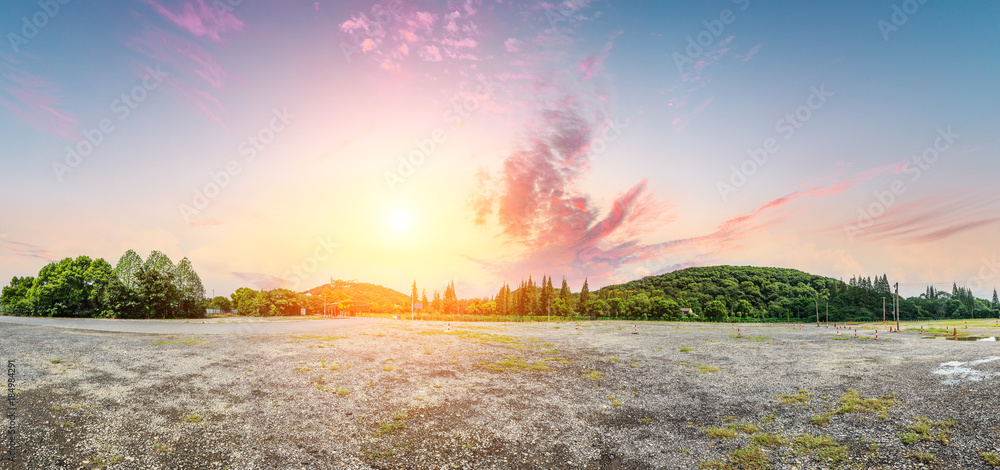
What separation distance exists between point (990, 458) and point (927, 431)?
2.15 metres

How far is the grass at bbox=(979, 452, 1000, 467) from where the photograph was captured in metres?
10.9

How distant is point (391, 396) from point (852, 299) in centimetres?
18872

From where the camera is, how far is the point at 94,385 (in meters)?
16.9

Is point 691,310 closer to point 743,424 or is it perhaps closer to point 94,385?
point 743,424

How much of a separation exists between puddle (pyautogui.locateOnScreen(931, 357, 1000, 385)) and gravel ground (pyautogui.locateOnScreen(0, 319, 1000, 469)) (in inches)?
6.9

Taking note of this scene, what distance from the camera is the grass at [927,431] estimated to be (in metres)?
12.6

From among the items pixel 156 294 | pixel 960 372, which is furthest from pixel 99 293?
pixel 960 372

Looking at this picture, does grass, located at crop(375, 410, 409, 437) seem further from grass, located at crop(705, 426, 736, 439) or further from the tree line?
the tree line

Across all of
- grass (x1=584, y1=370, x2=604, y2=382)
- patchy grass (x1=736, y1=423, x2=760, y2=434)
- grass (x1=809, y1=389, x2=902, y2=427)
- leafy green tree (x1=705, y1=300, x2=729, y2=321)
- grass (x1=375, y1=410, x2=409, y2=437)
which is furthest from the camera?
leafy green tree (x1=705, y1=300, x2=729, y2=321)

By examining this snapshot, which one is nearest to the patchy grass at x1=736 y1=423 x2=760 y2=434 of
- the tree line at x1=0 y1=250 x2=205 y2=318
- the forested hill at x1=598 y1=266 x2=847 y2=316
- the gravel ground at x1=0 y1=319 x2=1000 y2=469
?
the gravel ground at x1=0 y1=319 x2=1000 y2=469

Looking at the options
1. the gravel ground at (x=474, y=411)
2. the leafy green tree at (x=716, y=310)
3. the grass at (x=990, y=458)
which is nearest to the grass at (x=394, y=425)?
the gravel ground at (x=474, y=411)

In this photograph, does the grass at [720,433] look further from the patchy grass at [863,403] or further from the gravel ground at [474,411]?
the patchy grass at [863,403]

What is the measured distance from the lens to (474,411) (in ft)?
51.7

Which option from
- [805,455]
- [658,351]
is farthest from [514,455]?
[658,351]
